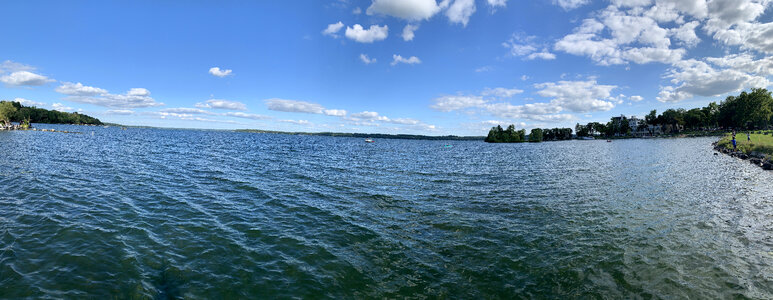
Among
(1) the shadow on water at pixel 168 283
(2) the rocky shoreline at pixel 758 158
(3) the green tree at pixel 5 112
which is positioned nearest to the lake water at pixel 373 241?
(1) the shadow on water at pixel 168 283

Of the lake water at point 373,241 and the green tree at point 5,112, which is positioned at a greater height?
the green tree at point 5,112

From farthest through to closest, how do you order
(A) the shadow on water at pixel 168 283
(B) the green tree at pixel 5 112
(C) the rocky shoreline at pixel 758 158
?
(B) the green tree at pixel 5 112 → (C) the rocky shoreline at pixel 758 158 → (A) the shadow on water at pixel 168 283

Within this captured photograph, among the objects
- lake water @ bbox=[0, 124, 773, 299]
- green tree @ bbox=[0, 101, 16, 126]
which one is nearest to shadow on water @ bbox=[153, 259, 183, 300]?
lake water @ bbox=[0, 124, 773, 299]

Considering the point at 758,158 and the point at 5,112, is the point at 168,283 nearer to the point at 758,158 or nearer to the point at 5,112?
the point at 758,158

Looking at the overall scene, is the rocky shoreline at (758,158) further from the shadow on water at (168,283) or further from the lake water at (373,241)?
the shadow on water at (168,283)

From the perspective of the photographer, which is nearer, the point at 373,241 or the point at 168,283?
the point at 168,283

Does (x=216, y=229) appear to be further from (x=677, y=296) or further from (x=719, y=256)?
(x=719, y=256)

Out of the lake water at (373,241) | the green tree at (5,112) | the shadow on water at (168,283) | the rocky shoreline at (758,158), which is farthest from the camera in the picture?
the green tree at (5,112)

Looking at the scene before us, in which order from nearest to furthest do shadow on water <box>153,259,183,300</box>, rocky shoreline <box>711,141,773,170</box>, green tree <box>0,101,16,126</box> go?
shadow on water <box>153,259,183,300</box>
rocky shoreline <box>711,141,773,170</box>
green tree <box>0,101,16,126</box>

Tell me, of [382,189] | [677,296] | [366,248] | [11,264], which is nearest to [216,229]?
[11,264]

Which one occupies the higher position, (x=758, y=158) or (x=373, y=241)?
(x=758, y=158)

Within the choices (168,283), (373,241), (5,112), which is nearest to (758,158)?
(373,241)

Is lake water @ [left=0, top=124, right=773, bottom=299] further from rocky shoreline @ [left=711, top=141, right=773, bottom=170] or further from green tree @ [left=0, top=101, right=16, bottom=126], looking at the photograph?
green tree @ [left=0, top=101, right=16, bottom=126]

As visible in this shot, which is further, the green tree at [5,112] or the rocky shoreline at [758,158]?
the green tree at [5,112]
